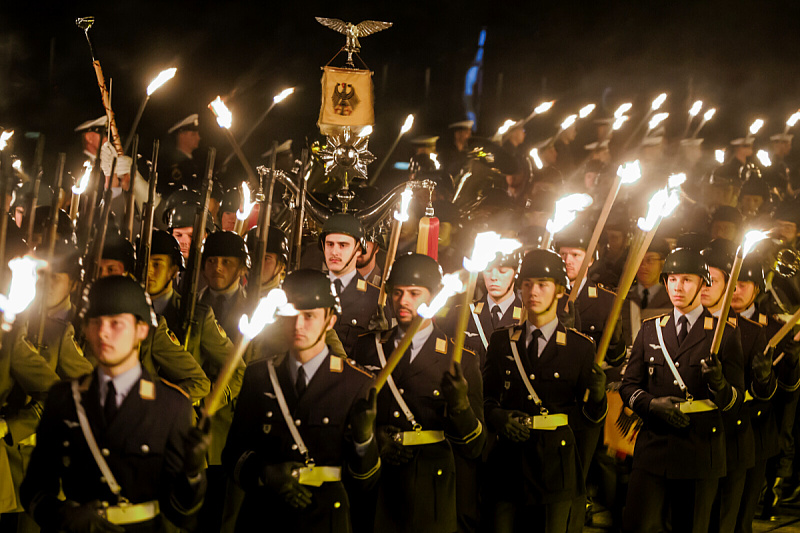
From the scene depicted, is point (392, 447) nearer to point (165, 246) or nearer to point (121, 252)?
point (121, 252)

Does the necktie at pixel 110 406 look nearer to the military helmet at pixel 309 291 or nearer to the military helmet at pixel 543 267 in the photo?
the military helmet at pixel 309 291

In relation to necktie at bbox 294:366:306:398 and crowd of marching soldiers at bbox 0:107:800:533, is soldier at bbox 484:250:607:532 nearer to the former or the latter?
crowd of marching soldiers at bbox 0:107:800:533

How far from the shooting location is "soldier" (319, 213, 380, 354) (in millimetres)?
7891

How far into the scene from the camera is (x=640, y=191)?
14.9m

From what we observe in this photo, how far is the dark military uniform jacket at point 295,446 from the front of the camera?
15.3 feet

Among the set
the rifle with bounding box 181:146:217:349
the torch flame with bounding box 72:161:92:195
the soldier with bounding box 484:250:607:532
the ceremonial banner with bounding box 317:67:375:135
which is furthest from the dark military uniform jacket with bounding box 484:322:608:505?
the ceremonial banner with bounding box 317:67:375:135

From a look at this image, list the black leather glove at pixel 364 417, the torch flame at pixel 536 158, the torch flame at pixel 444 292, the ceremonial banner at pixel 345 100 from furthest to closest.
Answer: the torch flame at pixel 536 158, the ceremonial banner at pixel 345 100, the torch flame at pixel 444 292, the black leather glove at pixel 364 417

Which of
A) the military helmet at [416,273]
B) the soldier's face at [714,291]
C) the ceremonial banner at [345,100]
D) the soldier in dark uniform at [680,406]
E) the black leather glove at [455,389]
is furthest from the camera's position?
the ceremonial banner at [345,100]

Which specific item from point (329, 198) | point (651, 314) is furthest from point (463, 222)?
point (651, 314)

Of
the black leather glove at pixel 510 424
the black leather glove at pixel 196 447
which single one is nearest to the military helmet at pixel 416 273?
the black leather glove at pixel 510 424

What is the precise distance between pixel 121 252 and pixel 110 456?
2.99 meters

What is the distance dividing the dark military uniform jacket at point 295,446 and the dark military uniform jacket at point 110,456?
61 cm

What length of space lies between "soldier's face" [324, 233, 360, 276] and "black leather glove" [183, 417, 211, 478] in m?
4.16

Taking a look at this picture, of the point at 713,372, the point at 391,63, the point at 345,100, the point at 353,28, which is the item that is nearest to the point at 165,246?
the point at 713,372
